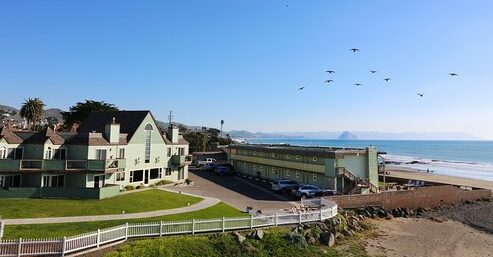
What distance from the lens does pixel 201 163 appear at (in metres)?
70.8

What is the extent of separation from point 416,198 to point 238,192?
2074 centimetres

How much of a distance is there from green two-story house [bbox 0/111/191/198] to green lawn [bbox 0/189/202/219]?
1.72 m

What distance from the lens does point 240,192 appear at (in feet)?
143

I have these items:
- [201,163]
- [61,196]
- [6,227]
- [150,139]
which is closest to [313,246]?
[6,227]

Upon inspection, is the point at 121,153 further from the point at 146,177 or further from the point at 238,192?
the point at 238,192

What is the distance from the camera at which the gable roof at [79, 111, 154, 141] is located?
150 feet

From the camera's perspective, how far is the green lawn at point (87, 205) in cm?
2788

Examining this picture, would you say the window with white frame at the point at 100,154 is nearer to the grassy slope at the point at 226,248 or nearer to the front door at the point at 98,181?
the front door at the point at 98,181

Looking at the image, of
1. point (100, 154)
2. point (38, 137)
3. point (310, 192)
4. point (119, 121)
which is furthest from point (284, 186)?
point (38, 137)

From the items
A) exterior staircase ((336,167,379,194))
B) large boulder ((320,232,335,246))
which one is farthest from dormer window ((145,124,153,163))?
large boulder ((320,232,335,246))

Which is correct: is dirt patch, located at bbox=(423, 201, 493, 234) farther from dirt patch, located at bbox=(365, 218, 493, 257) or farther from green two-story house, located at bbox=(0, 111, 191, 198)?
green two-story house, located at bbox=(0, 111, 191, 198)

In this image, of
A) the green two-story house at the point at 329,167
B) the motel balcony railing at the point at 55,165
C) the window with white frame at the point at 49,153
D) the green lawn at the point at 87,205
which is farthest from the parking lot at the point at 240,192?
the window with white frame at the point at 49,153

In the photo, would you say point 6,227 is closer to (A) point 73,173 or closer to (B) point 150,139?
(A) point 73,173

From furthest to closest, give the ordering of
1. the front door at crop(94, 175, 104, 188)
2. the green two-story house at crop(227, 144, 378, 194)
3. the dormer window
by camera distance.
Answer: the dormer window → the green two-story house at crop(227, 144, 378, 194) → the front door at crop(94, 175, 104, 188)
